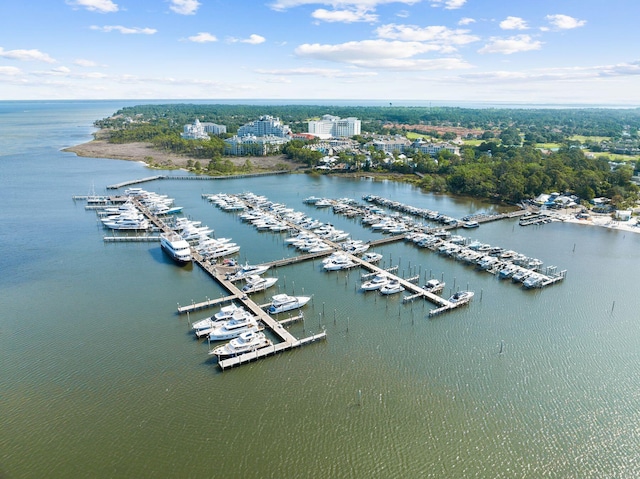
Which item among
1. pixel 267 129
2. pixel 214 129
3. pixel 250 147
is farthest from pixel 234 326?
pixel 214 129

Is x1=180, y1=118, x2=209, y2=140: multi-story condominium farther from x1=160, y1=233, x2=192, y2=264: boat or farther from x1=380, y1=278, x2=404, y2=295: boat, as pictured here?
x1=380, y1=278, x2=404, y2=295: boat

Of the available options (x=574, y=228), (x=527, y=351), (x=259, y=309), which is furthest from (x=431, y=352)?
(x=574, y=228)

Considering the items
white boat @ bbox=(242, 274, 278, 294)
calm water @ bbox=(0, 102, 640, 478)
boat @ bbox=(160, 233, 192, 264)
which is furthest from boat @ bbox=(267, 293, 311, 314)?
boat @ bbox=(160, 233, 192, 264)

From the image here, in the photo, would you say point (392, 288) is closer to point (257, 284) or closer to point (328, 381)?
point (257, 284)

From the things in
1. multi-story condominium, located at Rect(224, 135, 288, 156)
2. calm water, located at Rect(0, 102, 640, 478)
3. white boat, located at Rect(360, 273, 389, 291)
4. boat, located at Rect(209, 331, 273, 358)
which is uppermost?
multi-story condominium, located at Rect(224, 135, 288, 156)

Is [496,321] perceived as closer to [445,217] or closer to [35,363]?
[445,217]

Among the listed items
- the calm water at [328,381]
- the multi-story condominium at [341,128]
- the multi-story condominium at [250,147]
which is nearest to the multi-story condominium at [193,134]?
the multi-story condominium at [250,147]
